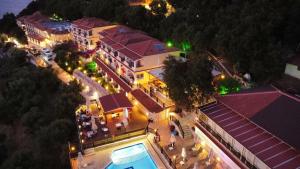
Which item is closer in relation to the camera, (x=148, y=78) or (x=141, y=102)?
(x=141, y=102)

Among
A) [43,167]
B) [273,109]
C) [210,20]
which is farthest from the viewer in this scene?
[210,20]

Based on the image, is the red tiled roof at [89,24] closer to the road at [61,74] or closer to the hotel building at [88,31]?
the hotel building at [88,31]

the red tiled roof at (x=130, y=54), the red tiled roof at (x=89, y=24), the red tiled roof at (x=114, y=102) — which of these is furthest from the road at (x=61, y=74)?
the red tiled roof at (x=114, y=102)

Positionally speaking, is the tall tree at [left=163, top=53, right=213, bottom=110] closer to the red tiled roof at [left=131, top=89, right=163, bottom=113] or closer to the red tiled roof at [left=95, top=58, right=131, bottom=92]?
the red tiled roof at [left=131, top=89, right=163, bottom=113]

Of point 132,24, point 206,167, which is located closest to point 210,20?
point 132,24

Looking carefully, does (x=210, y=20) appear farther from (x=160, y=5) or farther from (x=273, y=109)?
(x=273, y=109)

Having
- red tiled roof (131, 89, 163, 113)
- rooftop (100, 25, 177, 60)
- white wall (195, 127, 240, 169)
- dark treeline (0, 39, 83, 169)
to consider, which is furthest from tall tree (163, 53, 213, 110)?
dark treeline (0, 39, 83, 169)

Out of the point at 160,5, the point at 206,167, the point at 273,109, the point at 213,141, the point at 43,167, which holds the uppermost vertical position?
the point at 160,5
